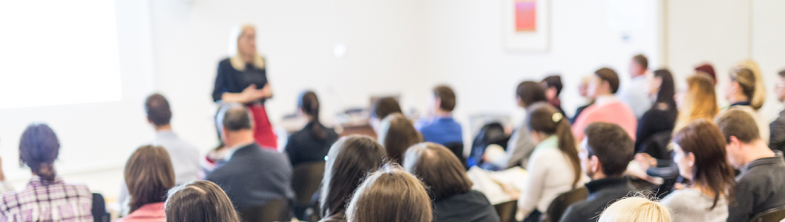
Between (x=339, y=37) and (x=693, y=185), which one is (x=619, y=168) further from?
(x=339, y=37)

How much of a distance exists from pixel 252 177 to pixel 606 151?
4.85 ft

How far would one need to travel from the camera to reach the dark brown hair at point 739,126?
2197 mm

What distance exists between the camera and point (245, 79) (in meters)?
4.28

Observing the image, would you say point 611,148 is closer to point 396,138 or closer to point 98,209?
point 396,138

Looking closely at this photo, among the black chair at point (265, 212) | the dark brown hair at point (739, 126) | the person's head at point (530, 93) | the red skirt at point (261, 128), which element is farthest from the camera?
the red skirt at point (261, 128)

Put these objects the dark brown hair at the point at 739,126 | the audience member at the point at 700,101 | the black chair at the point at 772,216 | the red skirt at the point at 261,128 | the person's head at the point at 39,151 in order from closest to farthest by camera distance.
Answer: the black chair at the point at 772,216, the dark brown hair at the point at 739,126, the person's head at the point at 39,151, the audience member at the point at 700,101, the red skirt at the point at 261,128

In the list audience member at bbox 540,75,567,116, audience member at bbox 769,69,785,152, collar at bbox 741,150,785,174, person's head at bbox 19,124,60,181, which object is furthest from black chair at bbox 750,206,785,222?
person's head at bbox 19,124,60,181

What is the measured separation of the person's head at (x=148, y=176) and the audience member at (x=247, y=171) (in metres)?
0.48

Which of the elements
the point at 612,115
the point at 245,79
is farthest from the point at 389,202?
the point at 245,79

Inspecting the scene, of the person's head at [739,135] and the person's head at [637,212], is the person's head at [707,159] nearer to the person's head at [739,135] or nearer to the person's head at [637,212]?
the person's head at [739,135]

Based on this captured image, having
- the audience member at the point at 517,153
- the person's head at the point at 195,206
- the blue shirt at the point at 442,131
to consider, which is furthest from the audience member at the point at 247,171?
the audience member at the point at 517,153

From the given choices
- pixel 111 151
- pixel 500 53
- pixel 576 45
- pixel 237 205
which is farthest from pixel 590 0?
pixel 111 151

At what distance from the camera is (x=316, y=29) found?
676 centimetres

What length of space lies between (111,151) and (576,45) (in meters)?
4.39
